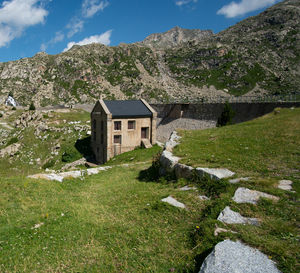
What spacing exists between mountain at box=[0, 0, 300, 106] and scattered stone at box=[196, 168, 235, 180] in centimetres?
10880

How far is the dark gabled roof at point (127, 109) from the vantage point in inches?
1288

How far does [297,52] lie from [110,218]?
5865 inches

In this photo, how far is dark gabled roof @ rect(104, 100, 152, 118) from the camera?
32719 millimetres

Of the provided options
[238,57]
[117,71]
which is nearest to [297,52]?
[238,57]

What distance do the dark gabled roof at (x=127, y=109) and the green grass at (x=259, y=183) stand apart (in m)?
16.6

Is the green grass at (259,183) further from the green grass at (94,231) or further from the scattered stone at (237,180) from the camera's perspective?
the green grass at (94,231)

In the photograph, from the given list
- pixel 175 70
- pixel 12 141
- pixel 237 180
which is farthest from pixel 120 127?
pixel 175 70

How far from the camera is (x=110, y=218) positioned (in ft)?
27.5

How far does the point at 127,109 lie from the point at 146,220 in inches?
1074

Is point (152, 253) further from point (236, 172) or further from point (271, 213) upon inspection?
point (236, 172)

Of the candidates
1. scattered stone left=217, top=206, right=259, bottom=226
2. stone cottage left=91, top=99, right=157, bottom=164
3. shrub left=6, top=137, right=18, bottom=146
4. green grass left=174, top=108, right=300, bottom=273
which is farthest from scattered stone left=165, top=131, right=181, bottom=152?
shrub left=6, top=137, right=18, bottom=146

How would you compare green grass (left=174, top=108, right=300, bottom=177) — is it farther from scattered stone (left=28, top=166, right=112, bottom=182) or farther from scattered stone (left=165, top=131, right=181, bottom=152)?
scattered stone (left=28, top=166, right=112, bottom=182)

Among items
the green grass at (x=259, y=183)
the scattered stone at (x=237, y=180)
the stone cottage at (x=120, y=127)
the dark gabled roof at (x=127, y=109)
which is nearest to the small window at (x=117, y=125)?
the stone cottage at (x=120, y=127)

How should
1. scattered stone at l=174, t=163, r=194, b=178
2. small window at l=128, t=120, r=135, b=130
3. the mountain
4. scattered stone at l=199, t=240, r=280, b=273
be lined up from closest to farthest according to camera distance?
scattered stone at l=199, t=240, r=280, b=273, scattered stone at l=174, t=163, r=194, b=178, small window at l=128, t=120, r=135, b=130, the mountain
